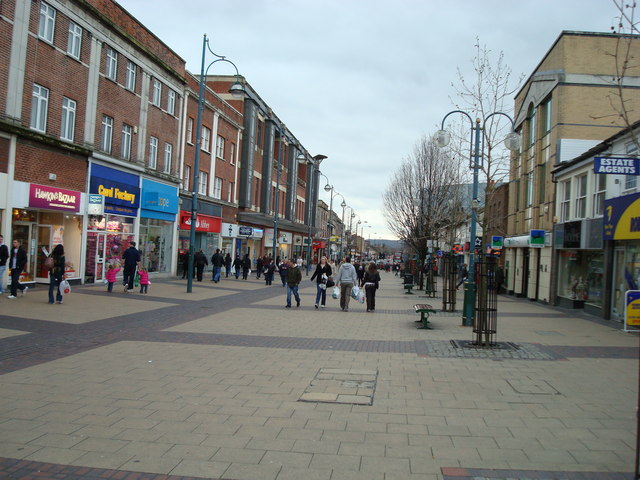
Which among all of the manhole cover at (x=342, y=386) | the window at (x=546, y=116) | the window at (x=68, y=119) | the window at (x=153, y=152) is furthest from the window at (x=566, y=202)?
the window at (x=68, y=119)

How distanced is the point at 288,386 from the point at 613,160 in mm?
5593

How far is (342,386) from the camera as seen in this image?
278 inches

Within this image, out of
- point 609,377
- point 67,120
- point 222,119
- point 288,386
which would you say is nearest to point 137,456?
point 288,386

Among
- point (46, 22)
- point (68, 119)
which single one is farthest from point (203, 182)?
point (46, 22)

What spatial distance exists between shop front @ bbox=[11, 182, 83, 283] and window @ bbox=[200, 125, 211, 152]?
14.0 m

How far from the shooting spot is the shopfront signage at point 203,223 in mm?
29556

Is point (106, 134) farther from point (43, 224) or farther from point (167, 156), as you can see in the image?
point (167, 156)

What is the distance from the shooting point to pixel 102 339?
10094 mm

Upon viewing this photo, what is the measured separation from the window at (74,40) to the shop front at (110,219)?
13.8 ft

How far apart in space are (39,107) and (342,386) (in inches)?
625

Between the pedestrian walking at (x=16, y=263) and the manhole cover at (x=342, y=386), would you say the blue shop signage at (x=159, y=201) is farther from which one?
the manhole cover at (x=342, y=386)

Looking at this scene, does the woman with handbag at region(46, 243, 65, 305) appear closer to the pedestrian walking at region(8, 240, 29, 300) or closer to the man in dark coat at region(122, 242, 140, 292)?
the pedestrian walking at region(8, 240, 29, 300)

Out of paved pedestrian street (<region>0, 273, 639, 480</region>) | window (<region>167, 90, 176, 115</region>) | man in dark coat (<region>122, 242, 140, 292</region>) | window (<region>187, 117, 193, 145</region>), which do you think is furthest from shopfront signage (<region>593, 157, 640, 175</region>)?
window (<region>187, 117, 193, 145</region>)

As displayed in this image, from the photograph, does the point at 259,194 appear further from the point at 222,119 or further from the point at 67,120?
the point at 67,120
